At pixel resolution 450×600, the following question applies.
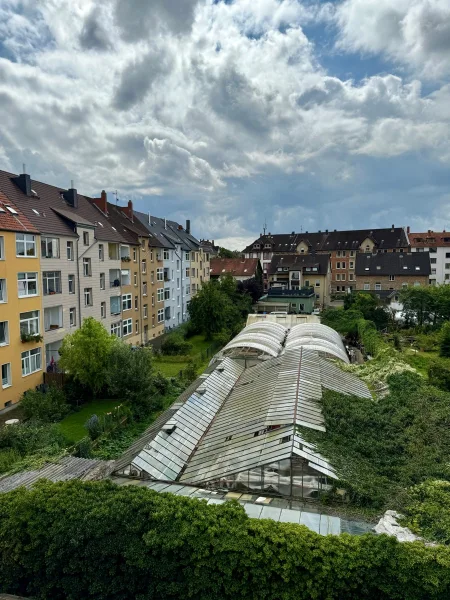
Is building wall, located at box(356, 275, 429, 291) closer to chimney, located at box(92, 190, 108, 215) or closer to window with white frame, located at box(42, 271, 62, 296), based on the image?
chimney, located at box(92, 190, 108, 215)

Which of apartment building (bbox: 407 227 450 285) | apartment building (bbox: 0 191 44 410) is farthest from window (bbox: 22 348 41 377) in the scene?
apartment building (bbox: 407 227 450 285)

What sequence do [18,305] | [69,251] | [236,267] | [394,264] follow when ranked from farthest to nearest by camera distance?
[236,267] → [394,264] → [69,251] → [18,305]

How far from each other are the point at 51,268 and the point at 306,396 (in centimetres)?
1865

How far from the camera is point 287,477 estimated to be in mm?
11258

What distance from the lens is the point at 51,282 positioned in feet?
87.2

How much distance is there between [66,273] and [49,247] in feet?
7.56

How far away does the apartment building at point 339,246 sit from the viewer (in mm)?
80500

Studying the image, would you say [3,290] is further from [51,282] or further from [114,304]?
[114,304]

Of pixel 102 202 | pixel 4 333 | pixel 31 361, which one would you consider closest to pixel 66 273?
pixel 31 361

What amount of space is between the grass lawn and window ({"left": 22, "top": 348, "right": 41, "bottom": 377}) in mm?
3868

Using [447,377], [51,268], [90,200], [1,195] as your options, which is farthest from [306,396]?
[90,200]

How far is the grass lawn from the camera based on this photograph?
19375 mm

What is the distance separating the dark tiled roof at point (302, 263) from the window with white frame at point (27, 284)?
171ft

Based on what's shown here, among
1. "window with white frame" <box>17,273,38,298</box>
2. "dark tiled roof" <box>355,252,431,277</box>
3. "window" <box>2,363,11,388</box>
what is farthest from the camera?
"dark tiled roof" <box>355,252,431,277</box>
